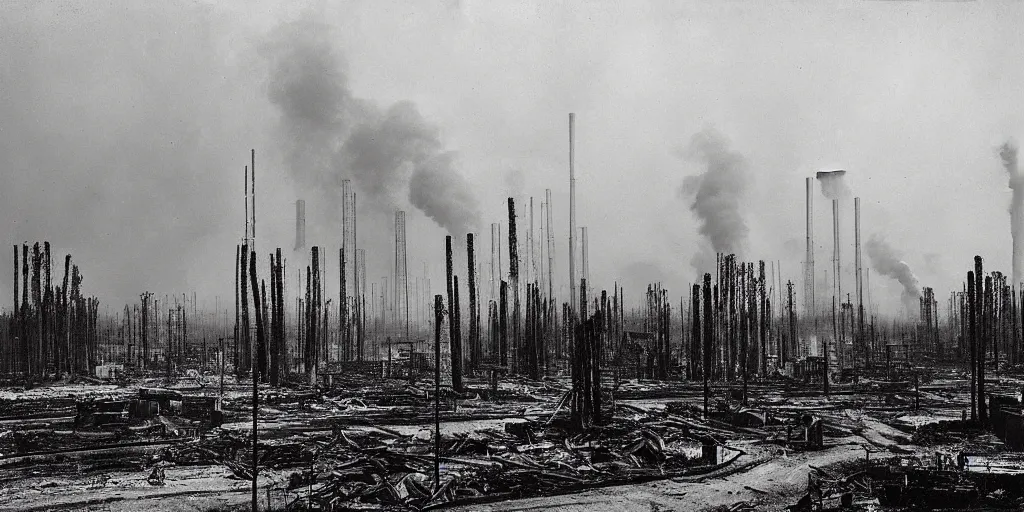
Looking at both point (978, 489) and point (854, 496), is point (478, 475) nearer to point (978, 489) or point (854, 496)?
point (854, 496)

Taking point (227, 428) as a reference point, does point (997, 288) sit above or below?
above

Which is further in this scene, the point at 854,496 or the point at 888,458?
the point at 888,458

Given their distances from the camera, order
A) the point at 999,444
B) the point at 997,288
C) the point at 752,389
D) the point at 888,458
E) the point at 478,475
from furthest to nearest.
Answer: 1. the point at 997,288
2. the point at 752,389
3. the point at 999,444
4. the point at 888,458
5. the point at 478,475

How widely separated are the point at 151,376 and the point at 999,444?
Answer: 121 feet

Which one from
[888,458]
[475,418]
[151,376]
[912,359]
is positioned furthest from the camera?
[912,359]

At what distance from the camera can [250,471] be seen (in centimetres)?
1589

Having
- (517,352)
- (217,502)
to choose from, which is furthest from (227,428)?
(517,352)

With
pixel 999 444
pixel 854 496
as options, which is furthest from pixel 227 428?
pixel 999 444

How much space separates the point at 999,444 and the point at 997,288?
1180 inches

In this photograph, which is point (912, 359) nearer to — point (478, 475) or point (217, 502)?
point (478, 475)

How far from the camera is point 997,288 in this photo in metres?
44.2

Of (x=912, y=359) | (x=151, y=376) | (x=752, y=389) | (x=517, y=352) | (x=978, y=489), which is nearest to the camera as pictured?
(x=978, y=489)

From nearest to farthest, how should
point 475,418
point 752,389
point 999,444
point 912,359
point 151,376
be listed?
point 999,444 < point 475,418 < point 752,389 < point 151,376 < point 912,359

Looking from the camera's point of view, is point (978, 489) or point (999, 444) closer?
point (978, 489)
